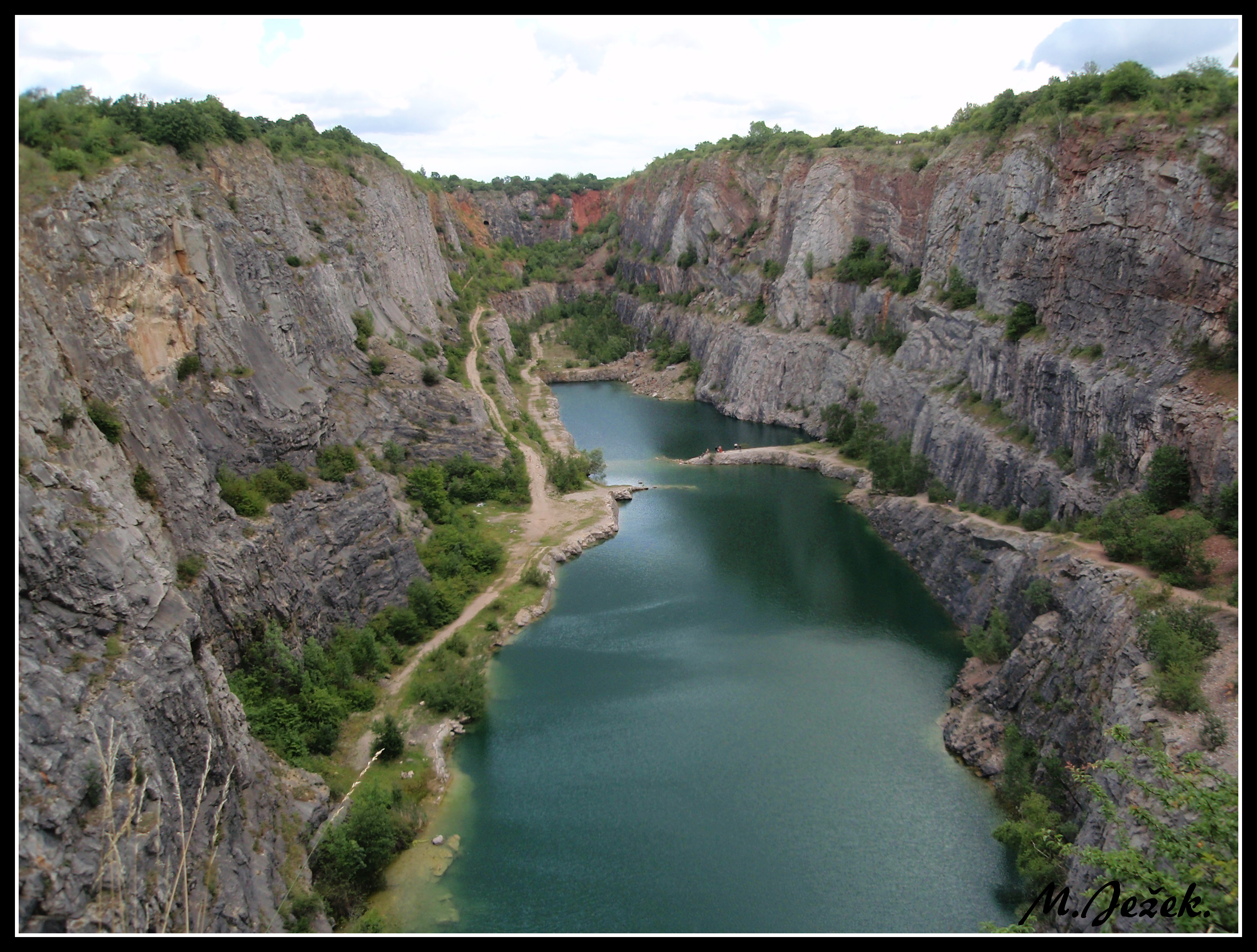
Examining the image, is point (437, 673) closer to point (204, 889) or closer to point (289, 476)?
point (289, 476)

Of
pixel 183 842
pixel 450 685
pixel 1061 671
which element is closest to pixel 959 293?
pixel 1061 671

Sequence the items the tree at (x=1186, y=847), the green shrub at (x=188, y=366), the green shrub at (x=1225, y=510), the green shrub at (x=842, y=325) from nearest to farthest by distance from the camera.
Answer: the tree at (x=1186, y=847), the green shrub at (x=1225, y=510), the green shrub at (x=188, y=366), the green shrub at (x=842, y=325)

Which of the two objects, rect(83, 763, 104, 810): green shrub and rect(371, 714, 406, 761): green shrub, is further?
rect(371, 714, 406, 761): green shrub

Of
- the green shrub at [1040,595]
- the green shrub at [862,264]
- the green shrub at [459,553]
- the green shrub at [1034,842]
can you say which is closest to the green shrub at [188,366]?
the green shrub at [459,553]

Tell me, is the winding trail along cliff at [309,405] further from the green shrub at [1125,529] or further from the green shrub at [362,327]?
the green shrub at [1125,529]

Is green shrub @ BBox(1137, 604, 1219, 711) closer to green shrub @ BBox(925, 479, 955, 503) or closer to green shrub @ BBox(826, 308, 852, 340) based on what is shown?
green shrub @ BBox(925, 479, 955, 503)

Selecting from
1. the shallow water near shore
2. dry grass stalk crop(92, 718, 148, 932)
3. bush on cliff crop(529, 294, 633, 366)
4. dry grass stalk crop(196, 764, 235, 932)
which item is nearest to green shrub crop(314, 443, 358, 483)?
the shallow water near shore

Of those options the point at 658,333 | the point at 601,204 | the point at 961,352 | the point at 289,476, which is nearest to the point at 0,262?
the point at 289,476
